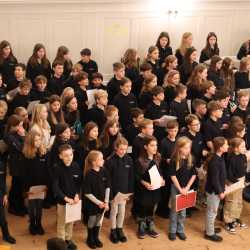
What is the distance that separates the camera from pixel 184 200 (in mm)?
6320

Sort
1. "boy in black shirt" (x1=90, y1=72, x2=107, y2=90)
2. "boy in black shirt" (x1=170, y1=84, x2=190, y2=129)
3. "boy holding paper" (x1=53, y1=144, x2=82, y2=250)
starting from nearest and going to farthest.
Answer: "boy holding paper" (x1=53, y1=144, x2=82, y2=250)
"boy in black shirt" (x1=170, y1=84, x2=190, y2=129)
"boy in black shirt" (x1=90, y1=72, x2=107, y2=90)

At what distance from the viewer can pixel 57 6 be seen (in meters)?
9.73

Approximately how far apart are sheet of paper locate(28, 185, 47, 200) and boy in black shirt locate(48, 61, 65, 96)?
2442 mm

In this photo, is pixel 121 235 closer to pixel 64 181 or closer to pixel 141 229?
pixel 141 229

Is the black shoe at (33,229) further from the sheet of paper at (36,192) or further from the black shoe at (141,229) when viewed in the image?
the black shoe at (141,229)

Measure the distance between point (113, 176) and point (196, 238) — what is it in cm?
148

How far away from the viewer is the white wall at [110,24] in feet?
31.8

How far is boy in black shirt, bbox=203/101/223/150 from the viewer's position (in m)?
6.98

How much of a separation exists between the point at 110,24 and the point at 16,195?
483 centimetres

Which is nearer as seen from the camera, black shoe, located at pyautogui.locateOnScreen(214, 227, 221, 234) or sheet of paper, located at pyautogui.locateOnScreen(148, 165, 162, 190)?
sheet of paper, located at pyautogui.locateOnScreen(148, 165, 162, 190)

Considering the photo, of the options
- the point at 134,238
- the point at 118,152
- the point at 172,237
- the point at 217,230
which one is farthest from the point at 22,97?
the point at 217,230

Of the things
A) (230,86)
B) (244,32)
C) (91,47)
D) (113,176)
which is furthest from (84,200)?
(244,32)

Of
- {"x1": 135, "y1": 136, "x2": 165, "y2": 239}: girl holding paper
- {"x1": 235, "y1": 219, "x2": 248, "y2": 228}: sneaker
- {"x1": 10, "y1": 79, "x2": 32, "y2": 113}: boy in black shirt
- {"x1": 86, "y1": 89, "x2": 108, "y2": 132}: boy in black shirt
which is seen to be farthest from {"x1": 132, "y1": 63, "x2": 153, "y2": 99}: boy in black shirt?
{"x1": 235, "y1": 219, "x2": 248, "y2": 228}: sneaker

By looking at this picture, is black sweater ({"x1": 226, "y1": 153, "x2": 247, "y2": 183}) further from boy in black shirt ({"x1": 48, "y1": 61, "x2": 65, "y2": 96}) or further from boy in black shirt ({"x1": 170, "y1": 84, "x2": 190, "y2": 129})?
boy in black shirt ({"x1": 48, "y1": 61, "x2": 65, "y2": 96})
